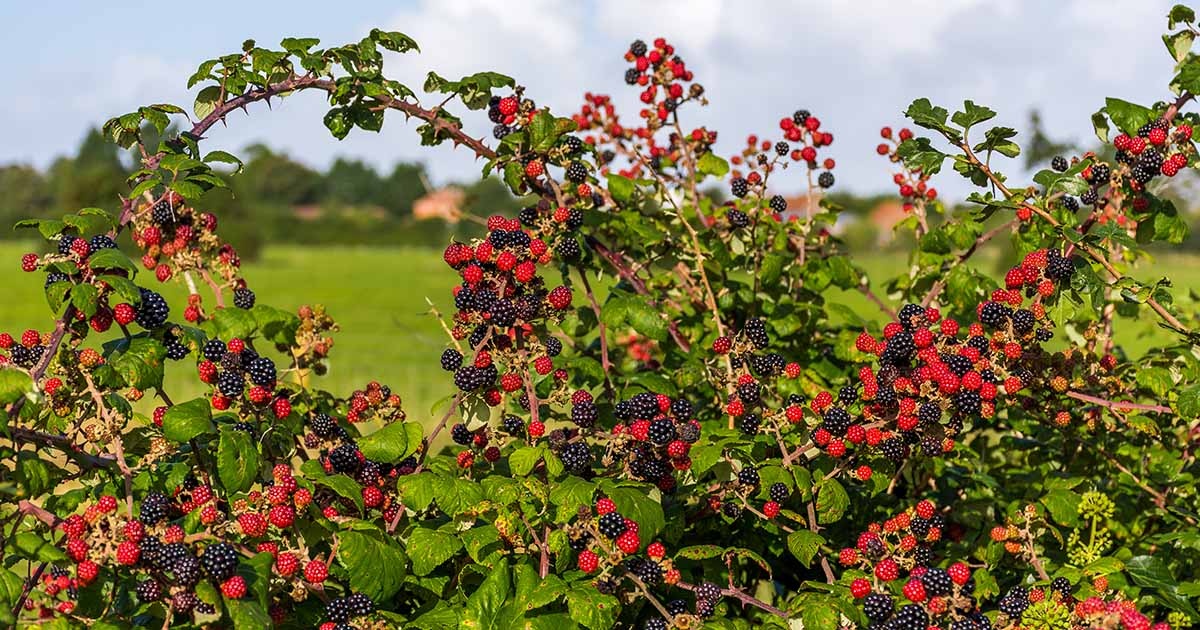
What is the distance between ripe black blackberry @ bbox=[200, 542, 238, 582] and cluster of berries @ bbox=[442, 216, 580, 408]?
96 cm

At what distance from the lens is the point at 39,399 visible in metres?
Answer: 3.12

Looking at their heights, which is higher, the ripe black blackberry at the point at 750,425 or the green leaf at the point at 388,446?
the ripe black blackberry at the point at 750,425

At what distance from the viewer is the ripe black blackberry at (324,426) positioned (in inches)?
155

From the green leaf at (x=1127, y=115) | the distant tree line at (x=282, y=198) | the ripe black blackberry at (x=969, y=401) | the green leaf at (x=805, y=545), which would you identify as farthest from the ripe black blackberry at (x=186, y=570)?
the distant tree line at (x=282, y=198)

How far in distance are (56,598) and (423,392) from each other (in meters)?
16.6

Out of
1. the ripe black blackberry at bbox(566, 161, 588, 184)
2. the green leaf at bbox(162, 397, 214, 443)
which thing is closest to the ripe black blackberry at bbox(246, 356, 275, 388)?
the green leaf at bbox(162, 397, 214, 443)

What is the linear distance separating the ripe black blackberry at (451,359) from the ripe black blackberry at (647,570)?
3.02 ft

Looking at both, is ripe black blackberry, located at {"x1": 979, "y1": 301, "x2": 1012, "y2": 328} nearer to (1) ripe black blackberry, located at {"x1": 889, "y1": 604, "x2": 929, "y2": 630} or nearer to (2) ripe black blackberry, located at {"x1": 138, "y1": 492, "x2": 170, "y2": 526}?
(1) ripe black blackberry, located at {"x1": 889, "y1": 604, "x2": 929, "y2": 630}

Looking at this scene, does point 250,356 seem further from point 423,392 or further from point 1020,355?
point 423,392

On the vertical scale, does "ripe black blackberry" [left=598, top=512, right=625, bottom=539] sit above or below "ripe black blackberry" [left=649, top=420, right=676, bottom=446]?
below

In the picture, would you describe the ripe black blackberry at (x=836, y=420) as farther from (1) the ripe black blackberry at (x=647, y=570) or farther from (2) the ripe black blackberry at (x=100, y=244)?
(2) the ripe black blackberry at (x=100, y=244)

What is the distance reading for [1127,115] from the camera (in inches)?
166

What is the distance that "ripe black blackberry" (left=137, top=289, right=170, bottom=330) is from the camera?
361 cm

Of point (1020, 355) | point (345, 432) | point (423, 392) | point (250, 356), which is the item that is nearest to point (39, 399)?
point (250, 356)
